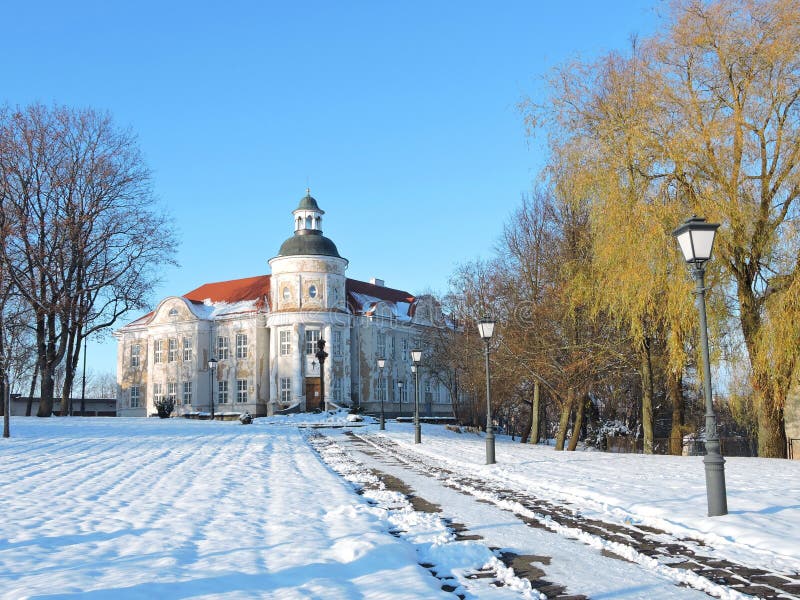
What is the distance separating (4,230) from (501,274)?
21545 millimetres

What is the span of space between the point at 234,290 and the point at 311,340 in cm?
1362

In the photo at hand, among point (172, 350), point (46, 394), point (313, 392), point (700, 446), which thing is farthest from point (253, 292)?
point (700, 446)

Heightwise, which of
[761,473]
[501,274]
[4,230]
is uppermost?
[4,230]

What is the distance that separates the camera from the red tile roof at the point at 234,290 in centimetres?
6644

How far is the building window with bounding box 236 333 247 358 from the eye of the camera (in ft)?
209

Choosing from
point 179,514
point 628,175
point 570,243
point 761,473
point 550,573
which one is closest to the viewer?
point 550,573

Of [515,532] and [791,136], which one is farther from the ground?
[791,136]

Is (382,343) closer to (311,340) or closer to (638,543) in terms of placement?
(311,340)

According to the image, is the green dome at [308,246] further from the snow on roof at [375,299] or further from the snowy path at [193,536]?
the snowy path at [193,536]

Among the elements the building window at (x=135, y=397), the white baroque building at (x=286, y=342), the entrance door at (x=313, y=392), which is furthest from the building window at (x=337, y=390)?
the building window at (x=135, y=397)

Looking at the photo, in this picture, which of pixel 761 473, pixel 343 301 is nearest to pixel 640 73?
pixel 761 473

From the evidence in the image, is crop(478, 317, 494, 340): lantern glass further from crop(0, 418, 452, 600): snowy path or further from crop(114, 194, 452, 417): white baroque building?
crop(114, 194, 452, 417): white baroque building

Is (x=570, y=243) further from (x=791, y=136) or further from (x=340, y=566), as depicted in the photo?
(x=340, y=566)

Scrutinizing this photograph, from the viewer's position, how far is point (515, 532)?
8719 millimetres
